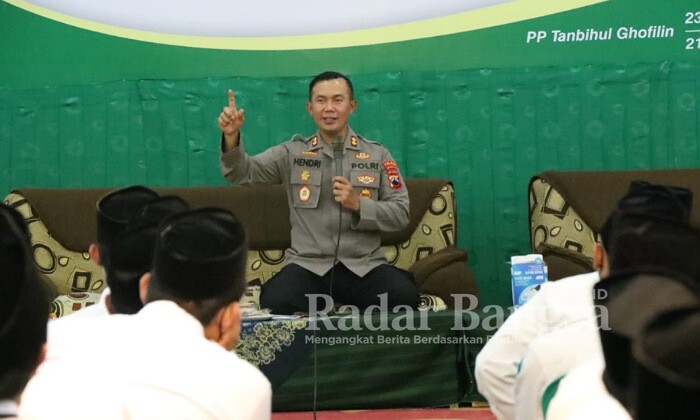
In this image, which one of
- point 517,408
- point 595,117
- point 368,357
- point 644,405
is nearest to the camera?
point 644,405

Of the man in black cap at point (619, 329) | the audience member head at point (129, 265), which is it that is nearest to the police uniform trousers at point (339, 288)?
the audience member head at point (129, 265)

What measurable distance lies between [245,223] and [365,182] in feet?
2.20

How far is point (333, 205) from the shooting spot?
167 inches

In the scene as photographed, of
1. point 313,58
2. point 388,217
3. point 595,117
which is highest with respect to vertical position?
point 313,58

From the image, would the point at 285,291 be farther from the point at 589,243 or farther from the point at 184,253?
the point at 184,253

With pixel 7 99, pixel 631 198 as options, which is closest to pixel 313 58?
pixel 7 99

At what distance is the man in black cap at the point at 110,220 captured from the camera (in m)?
2.20

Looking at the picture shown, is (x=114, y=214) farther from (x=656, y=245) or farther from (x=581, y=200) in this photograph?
(x=581, y=200)

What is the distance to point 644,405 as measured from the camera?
35.0 inches

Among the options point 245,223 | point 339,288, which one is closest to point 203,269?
point 339,288

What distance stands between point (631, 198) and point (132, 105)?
3.10m

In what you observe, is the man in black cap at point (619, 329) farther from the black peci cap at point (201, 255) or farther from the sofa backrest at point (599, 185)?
the sofa backrest at point (599, 185)

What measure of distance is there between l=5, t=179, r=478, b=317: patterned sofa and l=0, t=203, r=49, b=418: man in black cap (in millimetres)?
3300

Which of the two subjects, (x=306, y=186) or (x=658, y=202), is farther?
(x=306, y=186)
